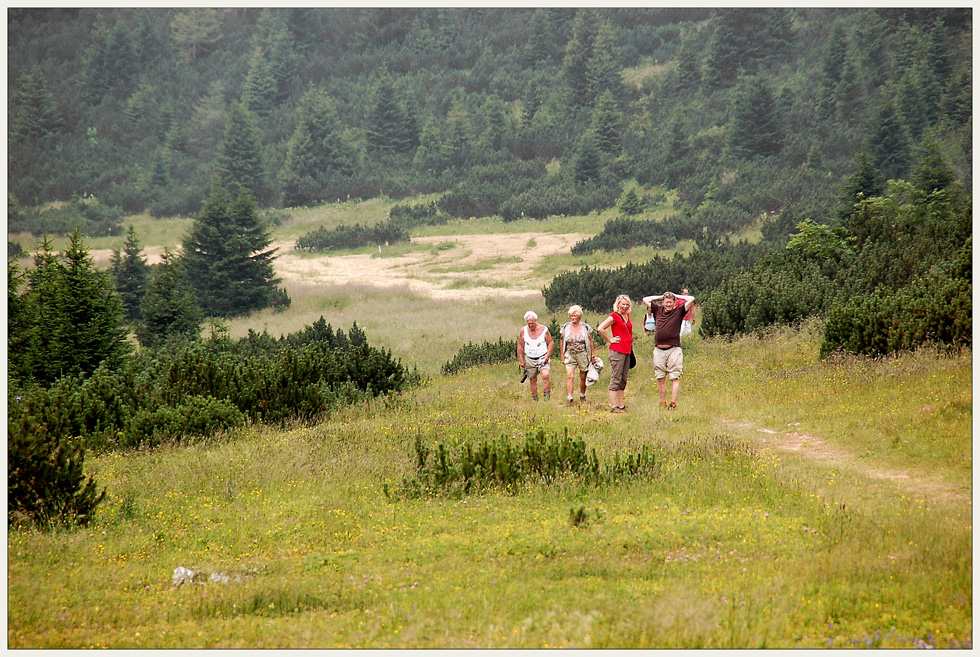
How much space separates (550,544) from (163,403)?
7.01m

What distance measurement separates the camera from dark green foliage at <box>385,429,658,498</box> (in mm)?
7250

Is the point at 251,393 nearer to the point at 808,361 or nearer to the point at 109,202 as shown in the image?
the point at 808,361

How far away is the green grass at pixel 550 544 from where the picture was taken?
4.53m

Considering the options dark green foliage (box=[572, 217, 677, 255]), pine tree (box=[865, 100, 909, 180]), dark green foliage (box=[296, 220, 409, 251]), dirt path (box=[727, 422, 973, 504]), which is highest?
pine tree (box=[865, 100, 909, 180])

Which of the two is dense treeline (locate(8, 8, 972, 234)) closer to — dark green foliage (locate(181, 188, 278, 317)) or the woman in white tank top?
dark green foliage (locate(181, 188, 278, 317))

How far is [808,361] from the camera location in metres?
12.2

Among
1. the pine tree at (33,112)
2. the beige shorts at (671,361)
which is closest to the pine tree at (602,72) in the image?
the pine tree at (33,112)

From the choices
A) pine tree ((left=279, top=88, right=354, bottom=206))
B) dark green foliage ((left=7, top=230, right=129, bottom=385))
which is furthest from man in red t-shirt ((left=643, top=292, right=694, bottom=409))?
pine tree ((left=279, top=88, right=354, bottom=206))

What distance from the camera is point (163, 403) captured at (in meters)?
10.7

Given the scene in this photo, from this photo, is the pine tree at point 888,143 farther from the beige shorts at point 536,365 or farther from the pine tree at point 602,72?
the beige shorts at point 536,365

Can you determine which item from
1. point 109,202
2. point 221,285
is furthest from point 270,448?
point 109,202

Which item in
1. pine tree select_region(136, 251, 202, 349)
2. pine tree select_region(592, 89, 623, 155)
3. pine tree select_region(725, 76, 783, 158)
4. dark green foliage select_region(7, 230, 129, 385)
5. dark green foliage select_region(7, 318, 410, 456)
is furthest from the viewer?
pine tree select_region(592, 89, 623, 155)

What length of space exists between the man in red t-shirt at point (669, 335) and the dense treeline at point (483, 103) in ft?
81.4

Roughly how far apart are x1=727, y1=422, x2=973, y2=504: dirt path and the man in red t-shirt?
1.15 m
